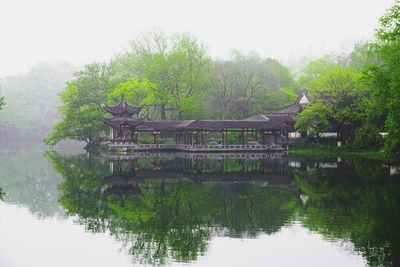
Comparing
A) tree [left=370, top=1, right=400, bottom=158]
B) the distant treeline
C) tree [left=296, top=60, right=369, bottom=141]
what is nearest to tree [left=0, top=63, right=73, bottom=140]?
the distant treeline

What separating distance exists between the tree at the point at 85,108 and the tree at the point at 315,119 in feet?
82.4

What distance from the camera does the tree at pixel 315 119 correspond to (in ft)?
182

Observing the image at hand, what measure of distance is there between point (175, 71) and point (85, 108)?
41.4 feet

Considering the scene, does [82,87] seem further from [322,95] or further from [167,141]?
[322,95]

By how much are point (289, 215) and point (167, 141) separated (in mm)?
49079

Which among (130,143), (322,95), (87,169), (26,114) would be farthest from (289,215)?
(26,114)

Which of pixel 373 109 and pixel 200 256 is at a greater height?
pixel 373 109

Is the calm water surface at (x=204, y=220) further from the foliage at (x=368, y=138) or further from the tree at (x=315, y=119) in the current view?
the tree at (x=315, y=119)

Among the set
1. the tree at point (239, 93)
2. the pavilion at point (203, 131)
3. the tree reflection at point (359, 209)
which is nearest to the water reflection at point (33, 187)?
the tree reflection at point (359, 209)

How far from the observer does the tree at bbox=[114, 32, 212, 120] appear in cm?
6944

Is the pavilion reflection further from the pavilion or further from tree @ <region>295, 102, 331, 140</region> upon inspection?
the pavilion

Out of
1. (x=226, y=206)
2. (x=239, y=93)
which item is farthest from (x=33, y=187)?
(x=239, y=93)

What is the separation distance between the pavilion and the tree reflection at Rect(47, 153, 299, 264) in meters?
26.9

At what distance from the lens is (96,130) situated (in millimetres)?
68688
